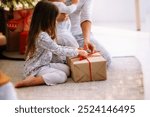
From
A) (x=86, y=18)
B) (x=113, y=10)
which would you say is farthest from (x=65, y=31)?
(x=113, y=10)

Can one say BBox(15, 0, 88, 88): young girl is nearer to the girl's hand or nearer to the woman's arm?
the girl's hand

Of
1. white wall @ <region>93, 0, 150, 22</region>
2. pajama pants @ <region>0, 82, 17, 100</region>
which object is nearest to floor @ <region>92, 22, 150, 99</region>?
white wall @ <region>93, 0, 150, 22</region>

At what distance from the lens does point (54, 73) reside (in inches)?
59.6

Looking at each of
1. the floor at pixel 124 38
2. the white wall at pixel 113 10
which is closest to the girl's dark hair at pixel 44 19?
the floor at pixel 124 38

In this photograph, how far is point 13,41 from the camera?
1.92 m

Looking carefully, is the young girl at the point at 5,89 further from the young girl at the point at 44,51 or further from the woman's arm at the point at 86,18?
the woman's arm at the point at 86,18

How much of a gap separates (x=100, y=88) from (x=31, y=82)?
26 cm

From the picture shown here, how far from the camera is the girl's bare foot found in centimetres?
147

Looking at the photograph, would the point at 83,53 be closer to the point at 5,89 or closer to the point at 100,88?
the point at 100,88

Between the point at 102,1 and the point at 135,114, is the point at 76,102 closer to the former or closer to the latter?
the point at 135,114

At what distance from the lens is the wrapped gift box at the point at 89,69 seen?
1488mm

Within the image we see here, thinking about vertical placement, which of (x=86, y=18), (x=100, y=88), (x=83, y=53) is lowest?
(x=100, y=88)

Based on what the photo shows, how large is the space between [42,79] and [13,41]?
49 cm

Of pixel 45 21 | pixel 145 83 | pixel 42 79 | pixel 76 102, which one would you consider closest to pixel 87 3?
pixel 45 21
